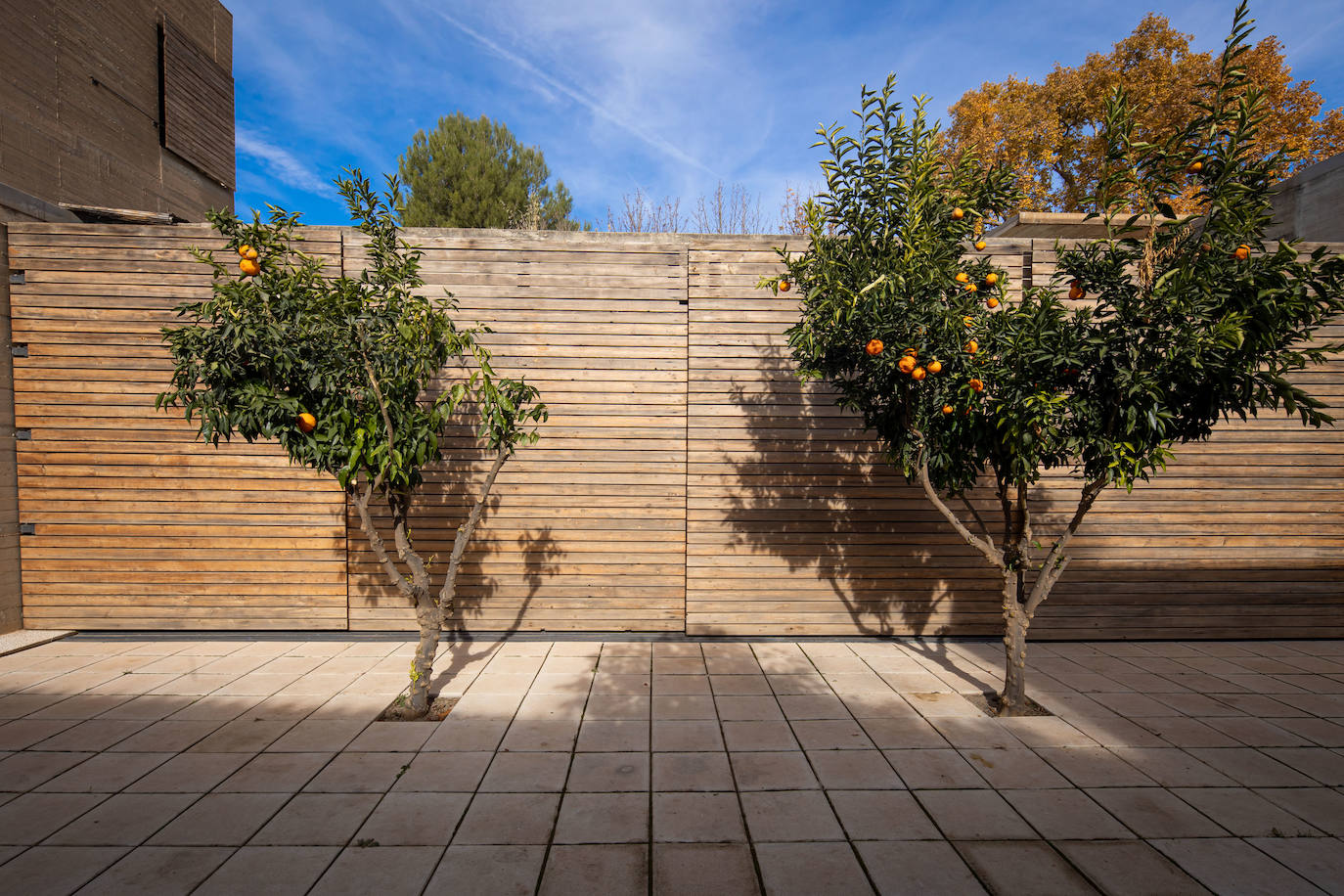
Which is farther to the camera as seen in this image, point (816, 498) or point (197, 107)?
point (197, 107)

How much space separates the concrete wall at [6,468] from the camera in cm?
509

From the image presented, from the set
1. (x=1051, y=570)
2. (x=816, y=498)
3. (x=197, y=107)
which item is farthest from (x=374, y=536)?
(x=197, y=107)

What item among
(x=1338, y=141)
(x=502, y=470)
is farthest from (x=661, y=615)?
(x=1338, y=141)

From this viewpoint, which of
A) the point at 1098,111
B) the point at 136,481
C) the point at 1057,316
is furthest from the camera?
the point at 1098,111

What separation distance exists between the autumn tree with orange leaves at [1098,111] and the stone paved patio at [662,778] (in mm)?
12932

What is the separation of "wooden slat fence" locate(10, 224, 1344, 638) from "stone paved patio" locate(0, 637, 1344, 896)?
0.69m

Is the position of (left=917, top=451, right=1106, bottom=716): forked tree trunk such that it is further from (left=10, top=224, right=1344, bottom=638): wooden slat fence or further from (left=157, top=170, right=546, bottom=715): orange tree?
(left=157, top=170, right=546, bottom=715): orange tree

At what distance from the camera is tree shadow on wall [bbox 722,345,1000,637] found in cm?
538

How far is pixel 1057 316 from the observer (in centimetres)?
343

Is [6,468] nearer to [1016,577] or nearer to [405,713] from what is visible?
[405,713]

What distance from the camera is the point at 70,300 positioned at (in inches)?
203

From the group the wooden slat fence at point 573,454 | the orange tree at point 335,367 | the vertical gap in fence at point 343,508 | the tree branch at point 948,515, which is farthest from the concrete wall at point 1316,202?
the vertical gap in fence at point 343,508

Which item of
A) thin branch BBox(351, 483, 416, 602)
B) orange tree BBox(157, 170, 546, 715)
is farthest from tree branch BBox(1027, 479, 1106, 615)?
thin branch BBox(351, 483, 416, 602)

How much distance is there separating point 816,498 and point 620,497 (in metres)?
1.73
